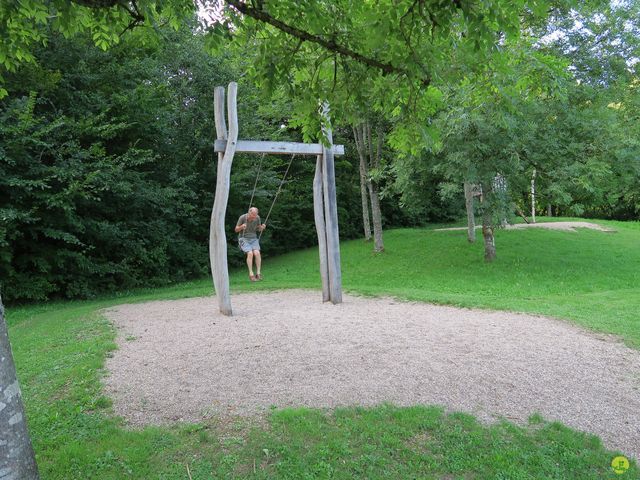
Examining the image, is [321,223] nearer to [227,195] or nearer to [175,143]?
[227,195]

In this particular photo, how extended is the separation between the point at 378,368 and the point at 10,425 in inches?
119

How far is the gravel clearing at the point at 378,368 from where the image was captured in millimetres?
3725

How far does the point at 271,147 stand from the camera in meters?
7.82

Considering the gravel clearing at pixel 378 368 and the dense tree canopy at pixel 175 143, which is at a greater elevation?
the dense tree canopy at pixel 175 143

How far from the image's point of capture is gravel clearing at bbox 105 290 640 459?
12.2ft

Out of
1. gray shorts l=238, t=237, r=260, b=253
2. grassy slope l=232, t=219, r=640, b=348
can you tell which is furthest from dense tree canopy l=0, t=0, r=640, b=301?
gray shorts l=238, t=237, r=260, b=253

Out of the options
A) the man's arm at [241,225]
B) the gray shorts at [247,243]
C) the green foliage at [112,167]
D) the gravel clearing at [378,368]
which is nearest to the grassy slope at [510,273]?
the gray shorts at [247,243]

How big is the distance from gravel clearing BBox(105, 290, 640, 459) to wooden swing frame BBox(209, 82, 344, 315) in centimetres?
93

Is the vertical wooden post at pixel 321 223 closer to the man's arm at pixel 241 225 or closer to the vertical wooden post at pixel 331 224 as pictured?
the vertical wooden post at pixel 331 224

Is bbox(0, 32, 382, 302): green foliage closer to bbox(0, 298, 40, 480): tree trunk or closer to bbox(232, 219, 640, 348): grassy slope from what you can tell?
bbox(232, 219, 640, 348): grassy slope

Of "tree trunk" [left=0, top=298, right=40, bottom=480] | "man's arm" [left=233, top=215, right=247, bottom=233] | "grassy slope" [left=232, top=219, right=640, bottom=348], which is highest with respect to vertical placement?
"man's arm" [left=233, top=215, right=247, bottom=233]

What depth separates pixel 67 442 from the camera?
314 centimetres

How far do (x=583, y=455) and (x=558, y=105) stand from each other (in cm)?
1116

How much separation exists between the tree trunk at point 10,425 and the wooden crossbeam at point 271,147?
5447 mm
